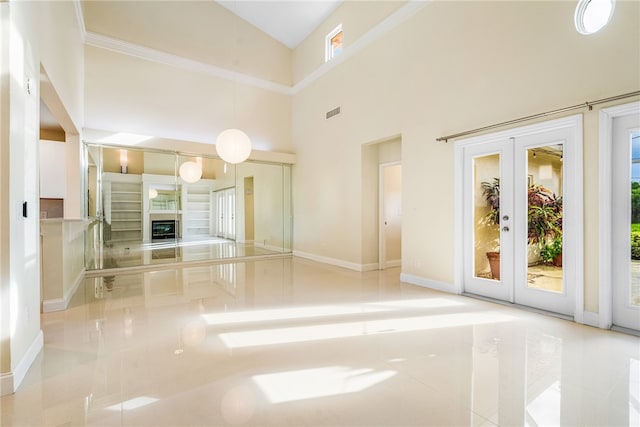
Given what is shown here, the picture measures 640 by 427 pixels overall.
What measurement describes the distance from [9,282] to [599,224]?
4991 mm

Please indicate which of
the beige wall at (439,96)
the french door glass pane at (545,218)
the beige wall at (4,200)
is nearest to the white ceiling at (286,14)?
the beige wall at (439,96)

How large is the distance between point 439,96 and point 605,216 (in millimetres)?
2636

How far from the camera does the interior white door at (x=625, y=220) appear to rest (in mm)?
2988

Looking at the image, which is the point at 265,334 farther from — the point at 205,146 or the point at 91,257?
the point at 205,146

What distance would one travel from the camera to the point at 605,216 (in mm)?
3084

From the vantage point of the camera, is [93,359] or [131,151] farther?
[131,151]

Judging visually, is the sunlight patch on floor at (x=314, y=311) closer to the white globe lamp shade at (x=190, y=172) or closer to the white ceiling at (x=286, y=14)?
the white globe lamp shade at (x=190, y=172)

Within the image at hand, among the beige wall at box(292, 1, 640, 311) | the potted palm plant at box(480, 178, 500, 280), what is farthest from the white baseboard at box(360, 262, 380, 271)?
the potted palm plant at box(480, 178, 500, 280)

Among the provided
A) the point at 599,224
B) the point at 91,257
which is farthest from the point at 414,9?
the point at 91,257

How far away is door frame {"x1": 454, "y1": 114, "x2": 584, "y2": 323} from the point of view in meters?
3.25

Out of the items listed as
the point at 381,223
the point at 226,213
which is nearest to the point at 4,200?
the point at 381,223

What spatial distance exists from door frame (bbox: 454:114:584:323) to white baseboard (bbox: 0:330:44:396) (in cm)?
470

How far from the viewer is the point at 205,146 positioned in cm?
700

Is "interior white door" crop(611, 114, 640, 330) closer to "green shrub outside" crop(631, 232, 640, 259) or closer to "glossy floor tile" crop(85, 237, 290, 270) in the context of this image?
"green shrub outside" crop(631, 232, 640, 259)
